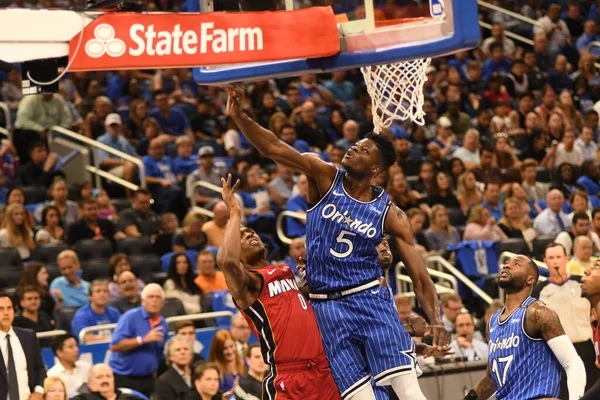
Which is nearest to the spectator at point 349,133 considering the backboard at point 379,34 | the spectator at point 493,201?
the spectator at point 493,201

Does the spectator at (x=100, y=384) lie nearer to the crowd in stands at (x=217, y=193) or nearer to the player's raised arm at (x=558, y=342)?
the crowd in stands at (x=217, y=193)

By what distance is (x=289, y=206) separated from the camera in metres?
13.5

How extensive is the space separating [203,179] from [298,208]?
4.75 feet

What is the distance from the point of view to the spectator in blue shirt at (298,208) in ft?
43.5

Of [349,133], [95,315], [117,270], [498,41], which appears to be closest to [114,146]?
[349,133]

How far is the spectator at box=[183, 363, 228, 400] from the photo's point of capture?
9703mm

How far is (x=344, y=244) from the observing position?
668 cm

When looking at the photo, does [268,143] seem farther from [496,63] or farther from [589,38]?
[589,38]

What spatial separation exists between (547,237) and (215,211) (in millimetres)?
3792

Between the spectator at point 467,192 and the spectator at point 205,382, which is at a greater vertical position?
the spectator at point 467,192

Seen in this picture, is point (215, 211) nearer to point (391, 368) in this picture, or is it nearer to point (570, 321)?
point (570, 321)

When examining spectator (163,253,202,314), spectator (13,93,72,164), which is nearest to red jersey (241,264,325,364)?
spectator (163,253,202,314)

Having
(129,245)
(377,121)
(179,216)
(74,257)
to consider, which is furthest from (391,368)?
(179,216)

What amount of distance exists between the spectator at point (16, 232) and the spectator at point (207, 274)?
179 cm
